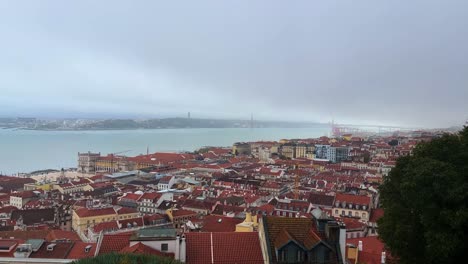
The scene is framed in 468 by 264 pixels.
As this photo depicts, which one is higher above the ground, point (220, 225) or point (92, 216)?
point (220, 225)

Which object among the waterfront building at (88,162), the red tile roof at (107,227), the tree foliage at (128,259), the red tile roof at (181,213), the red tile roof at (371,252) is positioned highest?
the tree foliage at (128,259)

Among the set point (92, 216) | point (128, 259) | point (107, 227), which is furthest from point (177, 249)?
point (92, 216)

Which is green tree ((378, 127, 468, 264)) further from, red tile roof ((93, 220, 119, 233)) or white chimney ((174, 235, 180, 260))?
red tile roof ((93, 220, 119, 233))

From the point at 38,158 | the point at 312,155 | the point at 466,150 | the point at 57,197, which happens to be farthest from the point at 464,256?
the point at 38,158

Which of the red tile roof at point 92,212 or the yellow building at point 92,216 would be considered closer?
the yellow building at point 92,216

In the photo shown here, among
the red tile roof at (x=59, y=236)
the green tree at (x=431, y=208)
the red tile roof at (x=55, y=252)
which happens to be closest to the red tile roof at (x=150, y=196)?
the red tile roof at (x=59, y=236)

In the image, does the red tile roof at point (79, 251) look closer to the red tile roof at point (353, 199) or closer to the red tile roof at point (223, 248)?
the red tile roof at point (223, 248)

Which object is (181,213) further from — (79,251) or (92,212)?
(79,251)
